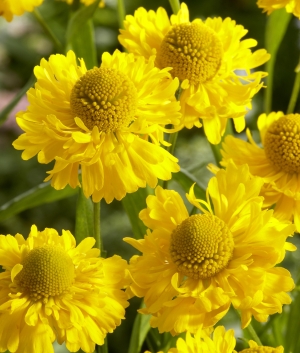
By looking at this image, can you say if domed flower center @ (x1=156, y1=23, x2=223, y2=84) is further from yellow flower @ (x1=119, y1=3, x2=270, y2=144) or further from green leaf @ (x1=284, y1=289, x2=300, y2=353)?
green leaf @ (x1=284, y1=289, x2=300, y2=353)

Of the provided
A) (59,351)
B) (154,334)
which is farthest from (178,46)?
(59,351)

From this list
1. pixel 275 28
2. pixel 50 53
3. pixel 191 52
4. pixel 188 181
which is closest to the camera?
pixel 191 52

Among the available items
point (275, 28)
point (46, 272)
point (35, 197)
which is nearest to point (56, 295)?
point (46, 272)

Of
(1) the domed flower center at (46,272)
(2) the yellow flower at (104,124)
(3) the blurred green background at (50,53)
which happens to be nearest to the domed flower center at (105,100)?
(2) the yellow flower at (104,124)

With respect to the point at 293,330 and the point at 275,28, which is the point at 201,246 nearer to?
the point at 293,330

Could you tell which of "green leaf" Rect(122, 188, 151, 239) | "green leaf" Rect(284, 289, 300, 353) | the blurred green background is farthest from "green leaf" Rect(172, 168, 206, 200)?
the blurred green background

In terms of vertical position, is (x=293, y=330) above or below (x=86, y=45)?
below

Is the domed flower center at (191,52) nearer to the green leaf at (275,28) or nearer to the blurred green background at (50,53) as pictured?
the green leaf at (275,28)
